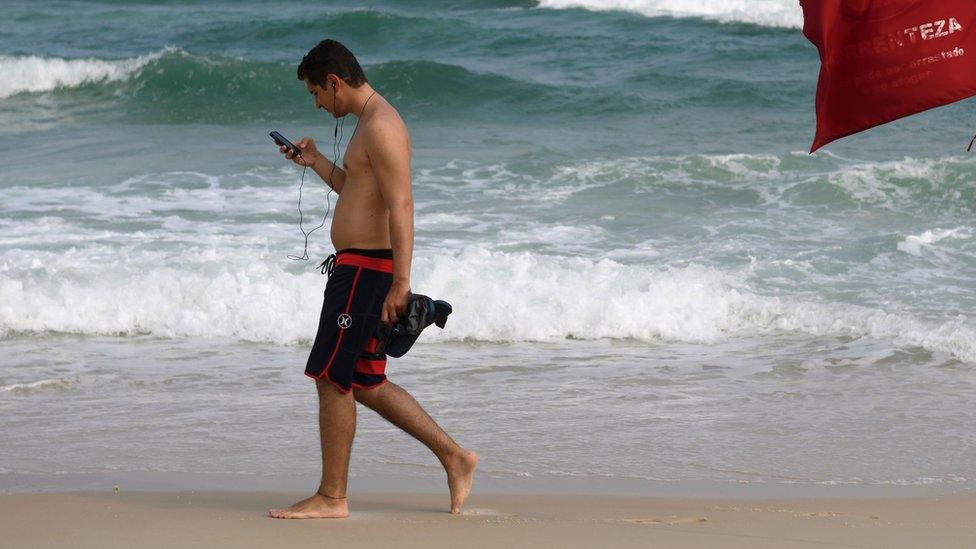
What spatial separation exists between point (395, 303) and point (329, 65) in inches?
30.7

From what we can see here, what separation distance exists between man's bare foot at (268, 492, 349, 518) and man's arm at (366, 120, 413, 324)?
0.63 m

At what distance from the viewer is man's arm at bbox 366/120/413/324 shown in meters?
4.02

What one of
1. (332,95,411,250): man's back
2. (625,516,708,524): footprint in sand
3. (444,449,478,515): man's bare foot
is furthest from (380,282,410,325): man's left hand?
(625,516,708,524): footprint in sand

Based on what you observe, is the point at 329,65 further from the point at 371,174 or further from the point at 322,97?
the point at 371,174

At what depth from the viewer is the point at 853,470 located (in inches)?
201

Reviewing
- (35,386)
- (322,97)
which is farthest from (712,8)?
(322,97)

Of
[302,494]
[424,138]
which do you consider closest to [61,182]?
[424,138]

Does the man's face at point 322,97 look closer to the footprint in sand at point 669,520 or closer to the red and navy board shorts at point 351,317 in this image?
the red and navy board shorts at point 351,317

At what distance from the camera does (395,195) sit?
4.05 m

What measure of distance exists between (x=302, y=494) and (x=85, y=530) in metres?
0.92

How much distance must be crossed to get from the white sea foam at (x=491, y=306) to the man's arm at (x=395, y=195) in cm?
359

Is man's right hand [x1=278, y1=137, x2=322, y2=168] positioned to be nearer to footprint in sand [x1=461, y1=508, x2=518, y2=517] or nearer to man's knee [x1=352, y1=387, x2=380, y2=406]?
man's knee [x1=352, y1=387, x2=380, y2=406]

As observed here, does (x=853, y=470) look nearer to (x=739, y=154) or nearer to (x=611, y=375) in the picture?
(x=611, y=375)

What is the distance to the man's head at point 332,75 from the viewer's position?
4145mm
